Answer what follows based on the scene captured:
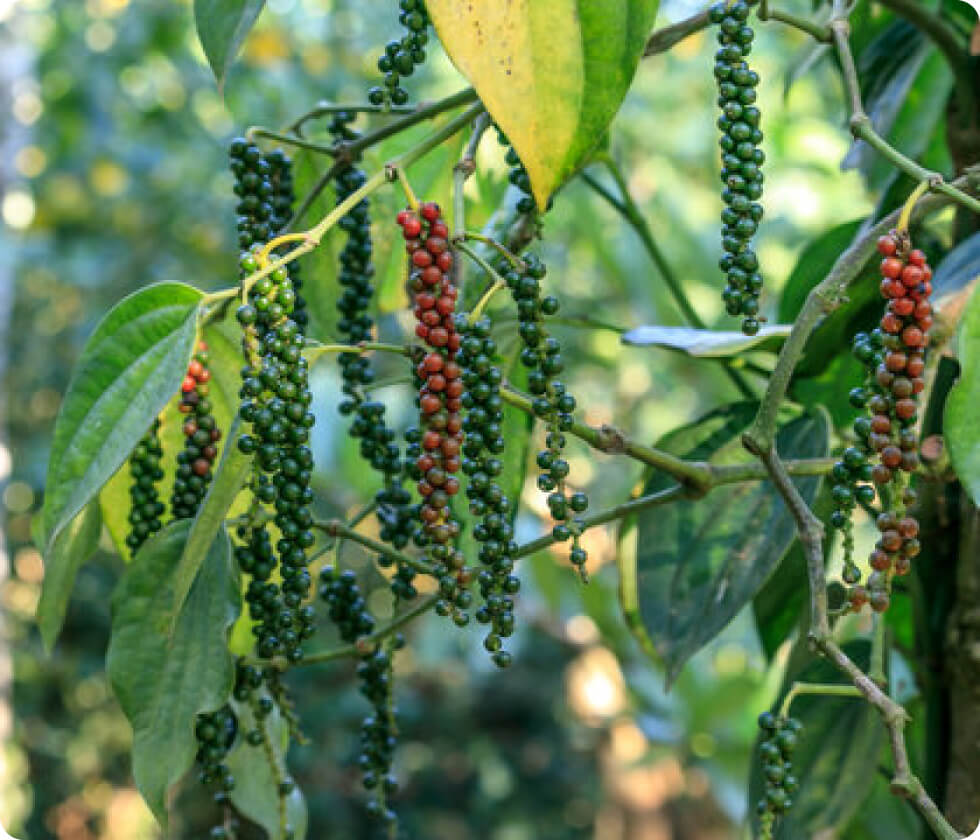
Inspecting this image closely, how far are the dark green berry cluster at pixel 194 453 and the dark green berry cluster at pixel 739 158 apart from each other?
194 millimetres

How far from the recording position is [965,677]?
0.56 m

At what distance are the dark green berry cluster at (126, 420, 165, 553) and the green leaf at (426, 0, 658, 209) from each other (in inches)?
8.0

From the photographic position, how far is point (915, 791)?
0.37m

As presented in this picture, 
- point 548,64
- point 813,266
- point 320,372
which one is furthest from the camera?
point 320,372

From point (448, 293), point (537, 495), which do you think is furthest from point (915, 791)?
point (537, 495)

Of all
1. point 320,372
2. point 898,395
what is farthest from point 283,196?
point 320,372

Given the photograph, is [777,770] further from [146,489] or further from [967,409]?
[146,489]

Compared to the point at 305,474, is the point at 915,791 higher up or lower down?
lower down

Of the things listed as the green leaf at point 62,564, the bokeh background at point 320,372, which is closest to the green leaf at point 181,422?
the green leaf at point 62,564

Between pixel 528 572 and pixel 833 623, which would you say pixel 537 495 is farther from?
pixel 833 623

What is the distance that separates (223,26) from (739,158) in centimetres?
19

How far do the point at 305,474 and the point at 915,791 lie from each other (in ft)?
0.66

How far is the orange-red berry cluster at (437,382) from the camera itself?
0.40 metres

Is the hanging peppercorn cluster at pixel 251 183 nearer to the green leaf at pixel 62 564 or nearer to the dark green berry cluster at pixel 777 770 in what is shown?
the green leaf at pixel 62 564
